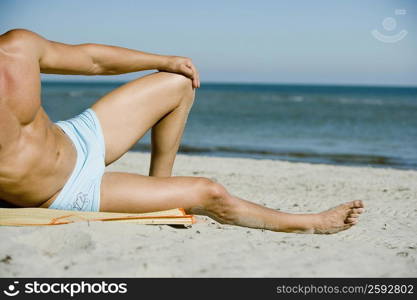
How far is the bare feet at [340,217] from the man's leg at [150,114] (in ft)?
3.66

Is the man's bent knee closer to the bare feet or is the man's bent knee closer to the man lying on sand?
the man lying on sand

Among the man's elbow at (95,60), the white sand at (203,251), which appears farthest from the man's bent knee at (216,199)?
the man's elbow at (95,60)

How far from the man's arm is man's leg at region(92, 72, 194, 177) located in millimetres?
74

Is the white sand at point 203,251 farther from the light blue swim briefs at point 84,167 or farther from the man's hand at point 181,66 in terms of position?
the man's hand at point 181,66

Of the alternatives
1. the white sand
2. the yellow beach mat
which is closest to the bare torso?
the yellow beach mat

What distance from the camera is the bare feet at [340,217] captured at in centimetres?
329

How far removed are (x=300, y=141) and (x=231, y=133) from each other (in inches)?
119

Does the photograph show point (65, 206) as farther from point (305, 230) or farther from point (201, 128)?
point (201, 128)

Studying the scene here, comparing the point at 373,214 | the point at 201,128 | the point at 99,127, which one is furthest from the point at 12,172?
the point at 201,128

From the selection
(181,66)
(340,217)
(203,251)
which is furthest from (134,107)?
(340,217)

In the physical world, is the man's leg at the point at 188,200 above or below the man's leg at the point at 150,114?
below

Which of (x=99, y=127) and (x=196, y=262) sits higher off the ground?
(x=99, y=127)

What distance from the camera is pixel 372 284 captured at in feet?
8.23

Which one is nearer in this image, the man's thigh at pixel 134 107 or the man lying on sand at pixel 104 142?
the man lying on sand at pixel 104 142
